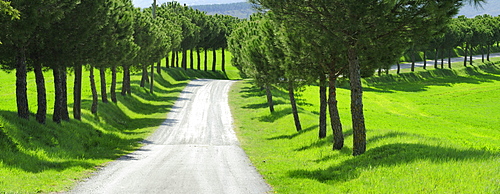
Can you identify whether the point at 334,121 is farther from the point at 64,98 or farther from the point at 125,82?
the point at 125,82

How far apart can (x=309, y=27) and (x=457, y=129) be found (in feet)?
99.9

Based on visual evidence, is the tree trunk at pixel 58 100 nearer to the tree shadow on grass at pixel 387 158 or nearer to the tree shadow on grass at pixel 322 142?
the tree shadow on grass at pixel 322 142

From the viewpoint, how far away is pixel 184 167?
18.9 meters

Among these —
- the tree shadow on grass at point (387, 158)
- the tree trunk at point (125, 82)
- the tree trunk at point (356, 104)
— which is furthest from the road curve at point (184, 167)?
the tree trunk at point (125, 82)

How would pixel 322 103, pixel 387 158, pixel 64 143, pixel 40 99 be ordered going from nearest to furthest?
pixel 387 158, pixel 64 143, pixel 40 99, pixel 322 103

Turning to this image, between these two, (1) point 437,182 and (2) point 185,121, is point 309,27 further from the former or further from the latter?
(2) point 185,121

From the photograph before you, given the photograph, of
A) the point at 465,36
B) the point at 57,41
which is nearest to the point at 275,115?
the point at 57,41

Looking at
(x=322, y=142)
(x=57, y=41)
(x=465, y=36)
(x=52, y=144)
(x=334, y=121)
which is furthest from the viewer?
(x=465, y=36)

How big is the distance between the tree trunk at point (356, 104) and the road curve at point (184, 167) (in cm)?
433

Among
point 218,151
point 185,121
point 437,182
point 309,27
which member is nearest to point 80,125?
point 218,151

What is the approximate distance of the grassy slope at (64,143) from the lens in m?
15.4

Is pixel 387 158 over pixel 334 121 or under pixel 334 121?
under

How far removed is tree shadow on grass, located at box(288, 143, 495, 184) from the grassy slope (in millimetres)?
8288

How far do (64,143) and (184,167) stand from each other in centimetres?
819
